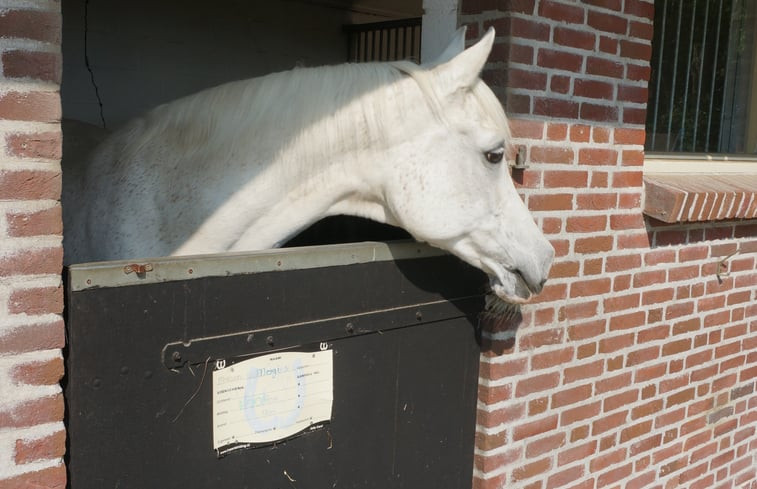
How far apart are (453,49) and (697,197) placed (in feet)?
4.86

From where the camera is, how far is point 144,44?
14.6 feet


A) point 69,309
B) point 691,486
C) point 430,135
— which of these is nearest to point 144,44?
point 430,135

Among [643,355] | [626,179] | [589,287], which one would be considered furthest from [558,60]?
[643,355]

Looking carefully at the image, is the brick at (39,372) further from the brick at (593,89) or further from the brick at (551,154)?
the brick at (593,89)

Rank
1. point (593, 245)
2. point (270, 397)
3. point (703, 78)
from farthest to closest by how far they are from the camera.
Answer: point (703, 78) < point (593, 245) < point (270, 397)

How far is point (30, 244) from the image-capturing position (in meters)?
1.50

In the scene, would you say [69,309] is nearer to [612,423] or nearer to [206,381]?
[206,381]

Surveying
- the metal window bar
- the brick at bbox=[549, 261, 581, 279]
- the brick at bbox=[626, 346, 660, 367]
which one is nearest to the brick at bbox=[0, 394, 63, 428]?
the brick at bbox=[549, 261, 581, 279]

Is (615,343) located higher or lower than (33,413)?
lower

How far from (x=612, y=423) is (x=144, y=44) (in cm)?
351

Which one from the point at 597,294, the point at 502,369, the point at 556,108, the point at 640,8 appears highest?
the point at 640,8

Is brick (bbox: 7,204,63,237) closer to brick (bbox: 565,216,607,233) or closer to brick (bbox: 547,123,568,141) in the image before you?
brick (bbox: 547,123,568,141)

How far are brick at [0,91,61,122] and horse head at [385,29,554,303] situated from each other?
1005mm

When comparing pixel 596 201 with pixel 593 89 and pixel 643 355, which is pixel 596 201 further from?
pixel 643 355
